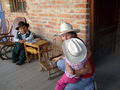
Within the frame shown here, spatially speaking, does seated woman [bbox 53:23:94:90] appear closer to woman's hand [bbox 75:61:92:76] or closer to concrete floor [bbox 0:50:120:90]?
woman's hand [bbox 75:61:92:76]

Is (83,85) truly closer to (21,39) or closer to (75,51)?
(75,51)

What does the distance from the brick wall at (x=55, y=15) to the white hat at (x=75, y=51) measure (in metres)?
1.01

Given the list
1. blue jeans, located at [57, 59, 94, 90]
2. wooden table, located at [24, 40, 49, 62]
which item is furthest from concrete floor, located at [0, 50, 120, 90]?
blue jeans, located at [57, 59, 94, 90]

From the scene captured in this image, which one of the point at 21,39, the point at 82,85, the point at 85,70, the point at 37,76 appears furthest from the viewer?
the point at 21,39

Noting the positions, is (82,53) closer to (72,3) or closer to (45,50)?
(72,3)

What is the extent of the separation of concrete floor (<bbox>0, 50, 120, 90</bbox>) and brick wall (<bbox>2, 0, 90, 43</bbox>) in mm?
752

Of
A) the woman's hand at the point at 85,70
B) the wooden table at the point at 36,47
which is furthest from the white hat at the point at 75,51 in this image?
the wooden table at the point at 36,47

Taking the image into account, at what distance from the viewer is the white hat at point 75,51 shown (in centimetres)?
165

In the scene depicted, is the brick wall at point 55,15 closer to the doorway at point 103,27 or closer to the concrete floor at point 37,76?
the doorway at point 103,27

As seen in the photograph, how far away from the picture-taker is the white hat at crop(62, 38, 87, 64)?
1.65 m

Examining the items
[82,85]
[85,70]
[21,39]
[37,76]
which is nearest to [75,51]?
[85,70]

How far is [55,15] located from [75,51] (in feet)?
5.46

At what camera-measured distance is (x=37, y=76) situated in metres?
2.84

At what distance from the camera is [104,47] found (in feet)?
10.8
